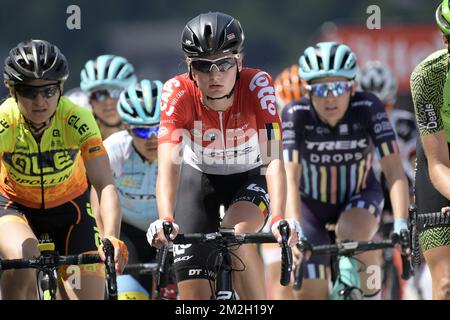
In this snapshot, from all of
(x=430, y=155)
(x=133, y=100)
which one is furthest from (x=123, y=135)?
(x=430, y=155)

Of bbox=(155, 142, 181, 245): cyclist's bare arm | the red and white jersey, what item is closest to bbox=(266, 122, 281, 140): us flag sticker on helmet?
the red and white jersey

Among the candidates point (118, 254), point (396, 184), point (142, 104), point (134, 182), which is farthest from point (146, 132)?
point (118, 254)

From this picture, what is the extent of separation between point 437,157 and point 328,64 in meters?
3.10

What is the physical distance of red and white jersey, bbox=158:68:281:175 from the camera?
808cm

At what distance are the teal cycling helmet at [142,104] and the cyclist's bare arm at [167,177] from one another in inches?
94.8

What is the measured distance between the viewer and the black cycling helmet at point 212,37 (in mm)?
7934

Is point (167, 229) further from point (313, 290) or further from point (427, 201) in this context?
point (313, 290)

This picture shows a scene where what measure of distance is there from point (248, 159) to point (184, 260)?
0.91 metres

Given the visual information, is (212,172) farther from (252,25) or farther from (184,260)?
(252,25)

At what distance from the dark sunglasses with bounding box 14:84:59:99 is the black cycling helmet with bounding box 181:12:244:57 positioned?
900 mm

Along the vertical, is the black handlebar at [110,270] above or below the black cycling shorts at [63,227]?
below

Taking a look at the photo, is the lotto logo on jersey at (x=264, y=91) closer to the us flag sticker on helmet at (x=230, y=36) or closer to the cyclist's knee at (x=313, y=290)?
the us flag sticker on helmet at (x=230, y=36)

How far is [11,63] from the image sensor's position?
Answer: 8.20 meters

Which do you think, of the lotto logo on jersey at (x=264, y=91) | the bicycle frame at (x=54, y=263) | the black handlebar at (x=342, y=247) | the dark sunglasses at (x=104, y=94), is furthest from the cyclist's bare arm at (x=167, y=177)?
Result: the dark sunglasses at (x=104, y=94)
